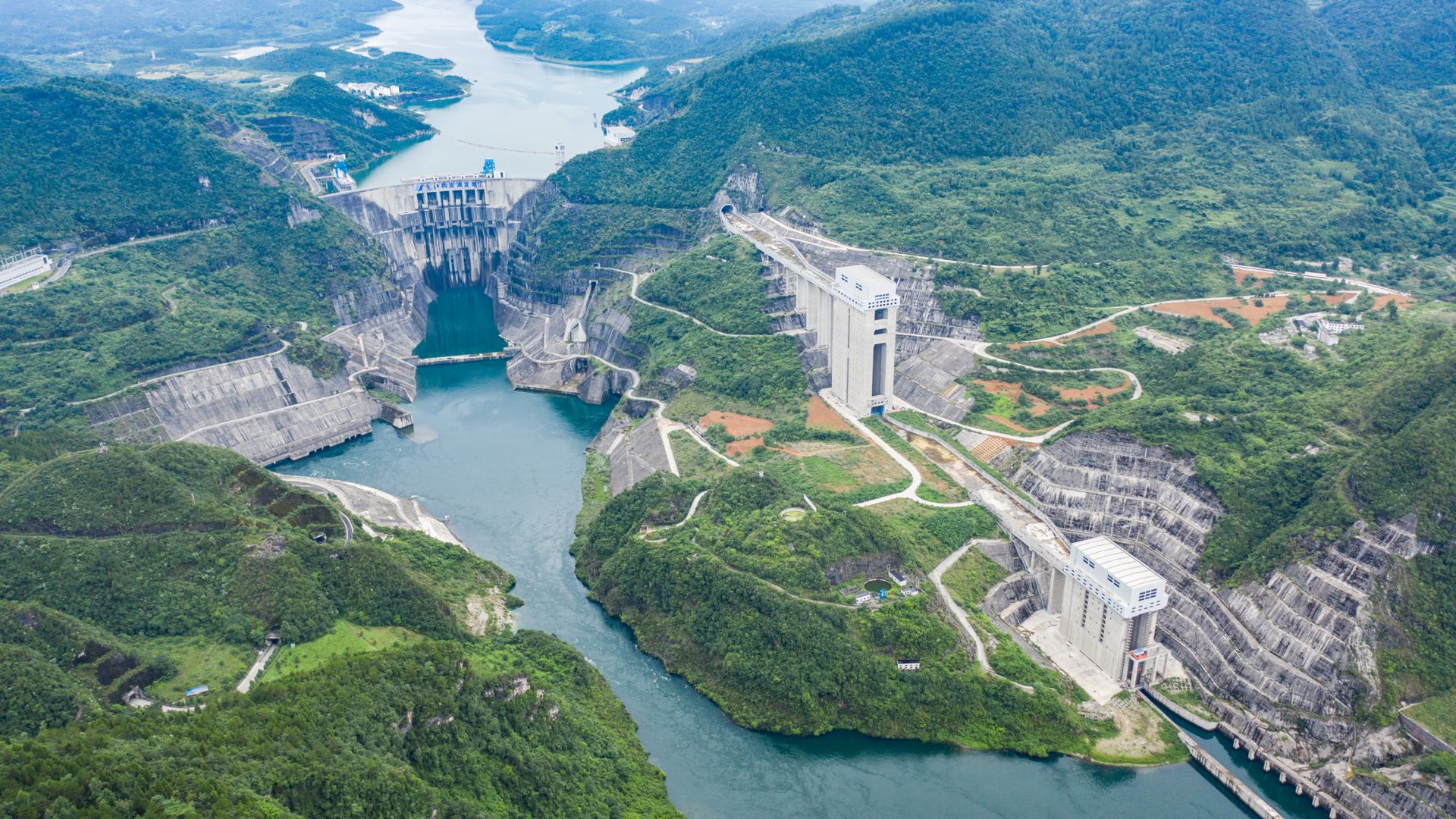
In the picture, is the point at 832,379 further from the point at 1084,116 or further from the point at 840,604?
the point at 1084,116

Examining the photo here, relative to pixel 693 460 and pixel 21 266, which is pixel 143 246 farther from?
pixel 693 460

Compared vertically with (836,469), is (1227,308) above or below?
above

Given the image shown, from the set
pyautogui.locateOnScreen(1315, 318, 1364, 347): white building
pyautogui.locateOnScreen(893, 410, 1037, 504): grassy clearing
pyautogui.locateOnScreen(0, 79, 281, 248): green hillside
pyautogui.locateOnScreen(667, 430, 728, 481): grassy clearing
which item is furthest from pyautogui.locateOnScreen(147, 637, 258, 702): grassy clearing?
pyautogui.locateOnScreen(1315, 318, 1364, 347): white building

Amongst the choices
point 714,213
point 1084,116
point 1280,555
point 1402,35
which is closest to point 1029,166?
point 1084,116

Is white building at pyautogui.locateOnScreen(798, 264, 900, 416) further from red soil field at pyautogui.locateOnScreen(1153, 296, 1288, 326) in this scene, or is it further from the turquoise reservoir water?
red soil field at pyautogui.locateOnScreen(1153, 296, 1288, 326)

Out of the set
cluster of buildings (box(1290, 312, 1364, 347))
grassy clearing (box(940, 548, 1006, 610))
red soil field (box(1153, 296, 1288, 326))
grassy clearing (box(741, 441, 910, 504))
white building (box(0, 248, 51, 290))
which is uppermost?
white building (box(0, 248, 51, 290))

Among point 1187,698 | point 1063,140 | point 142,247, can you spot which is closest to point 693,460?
point 1187,698
